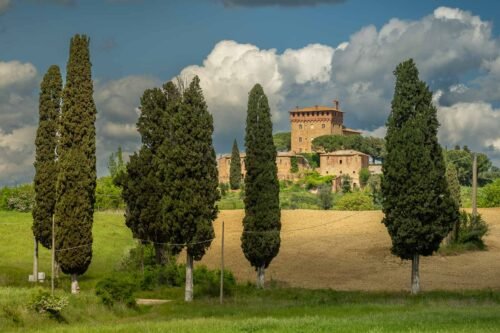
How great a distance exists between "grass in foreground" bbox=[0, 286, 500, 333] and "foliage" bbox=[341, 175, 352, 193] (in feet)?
370

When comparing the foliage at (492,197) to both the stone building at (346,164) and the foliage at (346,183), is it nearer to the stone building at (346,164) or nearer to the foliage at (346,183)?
the foliage at (346,183)

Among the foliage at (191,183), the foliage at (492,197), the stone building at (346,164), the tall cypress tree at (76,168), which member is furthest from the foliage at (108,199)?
the stone building at (346,164)

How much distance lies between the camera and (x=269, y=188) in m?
48.9

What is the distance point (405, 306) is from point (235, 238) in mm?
40980

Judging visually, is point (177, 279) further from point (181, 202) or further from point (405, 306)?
point (405, 306)

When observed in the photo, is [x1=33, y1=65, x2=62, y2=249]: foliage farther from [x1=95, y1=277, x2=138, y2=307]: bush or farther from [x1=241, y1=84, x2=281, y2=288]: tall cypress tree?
[x1=95, y1=277, x2=138, y2=307]: bush

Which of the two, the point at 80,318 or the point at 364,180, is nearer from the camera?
the point at 80,318

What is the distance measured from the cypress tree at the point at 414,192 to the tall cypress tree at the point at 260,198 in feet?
24.1

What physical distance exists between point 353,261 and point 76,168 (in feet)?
80.5

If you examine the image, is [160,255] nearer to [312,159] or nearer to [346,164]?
[346,164]

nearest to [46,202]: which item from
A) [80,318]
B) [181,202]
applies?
[181,202]

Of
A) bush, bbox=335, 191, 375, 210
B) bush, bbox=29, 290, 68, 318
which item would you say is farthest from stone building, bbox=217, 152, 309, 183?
bush, bbox=29, 290, 68, 318

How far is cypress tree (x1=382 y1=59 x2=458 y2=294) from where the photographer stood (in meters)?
44.2

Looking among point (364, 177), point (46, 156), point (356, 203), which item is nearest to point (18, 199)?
point (356, 203)
